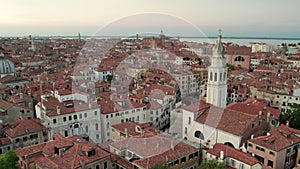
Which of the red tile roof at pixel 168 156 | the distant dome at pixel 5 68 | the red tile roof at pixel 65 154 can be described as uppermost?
the distant dome at pixel 5 68

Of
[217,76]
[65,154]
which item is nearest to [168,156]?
[65,154]

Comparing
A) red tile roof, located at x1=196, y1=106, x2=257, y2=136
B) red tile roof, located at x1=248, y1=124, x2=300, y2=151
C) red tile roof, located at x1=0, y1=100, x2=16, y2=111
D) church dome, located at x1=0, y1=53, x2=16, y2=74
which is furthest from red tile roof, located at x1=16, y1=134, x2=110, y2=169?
church dome, located at x1=0, y1=53, x2=16, y2=74

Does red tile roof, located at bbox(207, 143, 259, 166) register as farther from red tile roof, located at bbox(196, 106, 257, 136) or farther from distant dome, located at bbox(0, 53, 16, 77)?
distant dome, located at bbox(0, 53, 16, 77)

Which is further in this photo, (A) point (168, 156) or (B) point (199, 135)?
(B) point (199, 135)

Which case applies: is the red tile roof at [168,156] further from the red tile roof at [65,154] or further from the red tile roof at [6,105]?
the red tile roof at [6,105]

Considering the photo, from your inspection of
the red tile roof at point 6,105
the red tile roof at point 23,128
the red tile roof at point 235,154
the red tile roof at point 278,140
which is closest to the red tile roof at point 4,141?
the red tile roof at point 23,128

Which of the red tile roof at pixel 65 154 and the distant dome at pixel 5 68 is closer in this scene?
the red tile roof at pixel 65 154

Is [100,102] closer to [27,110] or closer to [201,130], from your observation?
[27,110]

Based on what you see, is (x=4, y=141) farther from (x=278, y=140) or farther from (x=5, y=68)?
(x=5, y=68)

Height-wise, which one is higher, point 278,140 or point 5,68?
point 5,68
